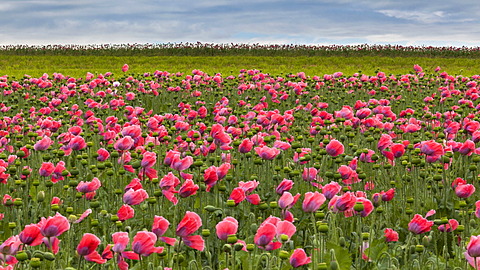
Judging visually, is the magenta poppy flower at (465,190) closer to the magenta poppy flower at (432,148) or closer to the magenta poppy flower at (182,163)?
the magenta poppy flower at (432,148)

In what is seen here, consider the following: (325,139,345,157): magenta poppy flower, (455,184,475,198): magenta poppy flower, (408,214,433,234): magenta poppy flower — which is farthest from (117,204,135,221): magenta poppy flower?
(455,184,475,198): magenta poppy flower

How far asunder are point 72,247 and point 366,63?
2579 cm

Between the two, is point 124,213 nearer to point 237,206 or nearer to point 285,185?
point 285,185

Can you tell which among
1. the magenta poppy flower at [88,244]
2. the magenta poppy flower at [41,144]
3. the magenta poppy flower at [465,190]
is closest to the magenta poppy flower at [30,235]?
the magenta poppy flower at [88,244]

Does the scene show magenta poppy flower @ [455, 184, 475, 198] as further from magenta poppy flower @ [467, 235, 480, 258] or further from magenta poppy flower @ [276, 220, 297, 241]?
magenta poppy flower @ [276, 220, 297, 241]

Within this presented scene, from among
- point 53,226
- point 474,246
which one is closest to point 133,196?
point 53,226

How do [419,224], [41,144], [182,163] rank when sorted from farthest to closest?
[41,144]
[182,163]
[419,224]

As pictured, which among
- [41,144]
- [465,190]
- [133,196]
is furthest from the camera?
[41,144]

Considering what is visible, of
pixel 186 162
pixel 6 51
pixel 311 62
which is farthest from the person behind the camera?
pixel 6 51

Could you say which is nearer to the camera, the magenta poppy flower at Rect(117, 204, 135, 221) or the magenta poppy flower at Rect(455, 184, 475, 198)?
the magenta poppy flower at Rect(117, 204, 135, 221)

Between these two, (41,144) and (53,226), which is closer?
(53,226)

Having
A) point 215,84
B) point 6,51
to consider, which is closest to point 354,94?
point 215,84

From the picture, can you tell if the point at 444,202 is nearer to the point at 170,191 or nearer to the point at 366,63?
the point at 170,191

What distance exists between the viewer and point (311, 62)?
91.6ft
